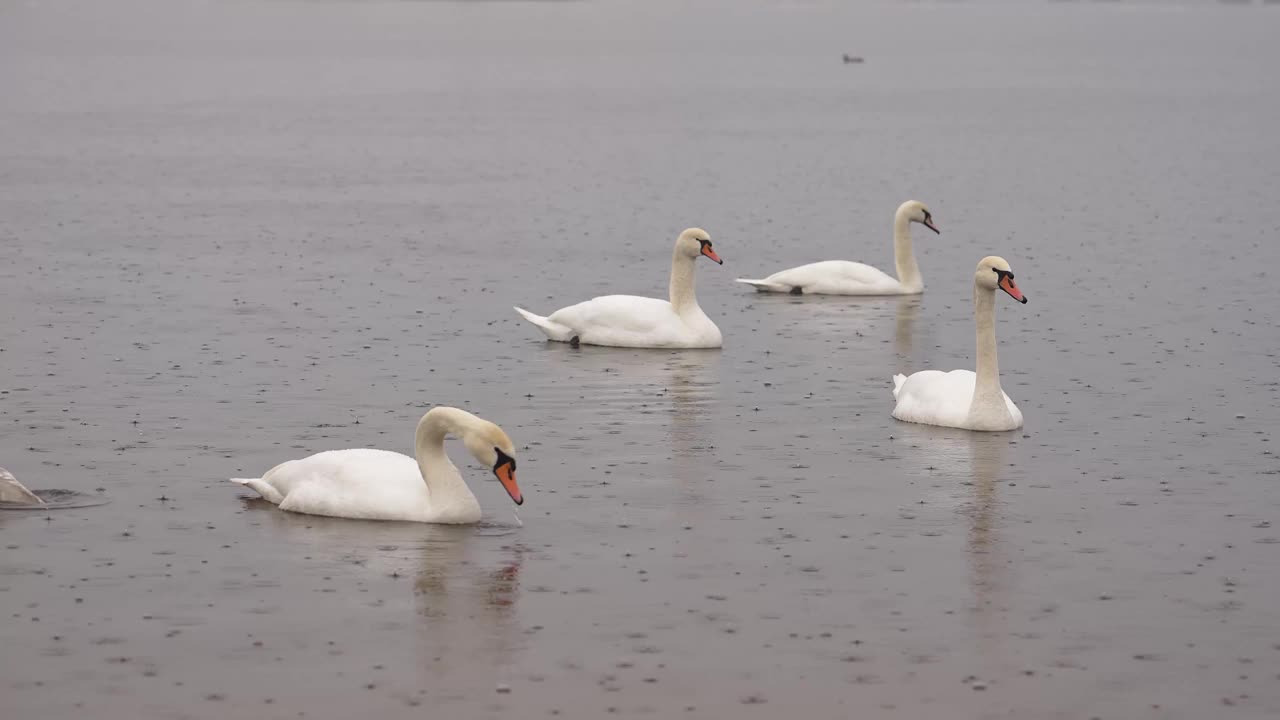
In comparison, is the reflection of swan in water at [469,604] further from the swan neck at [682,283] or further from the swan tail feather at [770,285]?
the swan tail feather at [770,285]

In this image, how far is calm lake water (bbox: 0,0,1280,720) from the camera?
12.9 m

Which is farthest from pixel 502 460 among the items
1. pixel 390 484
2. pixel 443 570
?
pixel 390 484

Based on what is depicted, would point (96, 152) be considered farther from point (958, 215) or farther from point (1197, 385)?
point (1197, 385)

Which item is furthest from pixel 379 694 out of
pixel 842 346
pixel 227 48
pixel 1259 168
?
pixel 227 48

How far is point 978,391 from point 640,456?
10.7 ft

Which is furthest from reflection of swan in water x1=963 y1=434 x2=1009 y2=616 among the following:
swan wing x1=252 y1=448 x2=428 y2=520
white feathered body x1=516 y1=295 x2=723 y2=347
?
white feathered body x1=516 y1=295 x2=723 y2=347

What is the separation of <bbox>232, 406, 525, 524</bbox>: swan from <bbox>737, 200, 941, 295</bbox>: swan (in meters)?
14.6

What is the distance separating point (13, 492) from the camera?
54.6ft

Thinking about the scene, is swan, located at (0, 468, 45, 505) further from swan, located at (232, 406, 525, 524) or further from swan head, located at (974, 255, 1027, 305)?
swan head, located at (974, 255, 1027, 305)

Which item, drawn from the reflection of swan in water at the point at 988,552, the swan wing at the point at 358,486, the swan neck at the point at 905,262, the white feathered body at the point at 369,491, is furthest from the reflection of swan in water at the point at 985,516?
the swan neck at the point at 905,262

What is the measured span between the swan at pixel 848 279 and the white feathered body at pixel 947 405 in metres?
9.53

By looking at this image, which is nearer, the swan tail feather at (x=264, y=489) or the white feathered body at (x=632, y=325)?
the swan tail feather at (x=264, y=489)

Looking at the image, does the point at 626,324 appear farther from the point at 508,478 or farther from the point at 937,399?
the point at 508,478

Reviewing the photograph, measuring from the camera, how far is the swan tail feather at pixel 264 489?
16719mm
